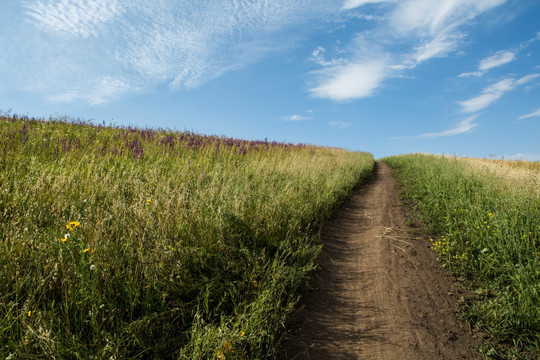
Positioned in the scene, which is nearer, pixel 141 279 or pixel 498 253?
pixel 141 279

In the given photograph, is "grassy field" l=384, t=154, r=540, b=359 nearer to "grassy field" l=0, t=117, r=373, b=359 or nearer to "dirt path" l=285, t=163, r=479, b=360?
"dirt path" l=285, t=163, r=479, b=360

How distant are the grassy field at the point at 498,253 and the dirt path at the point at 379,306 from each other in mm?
311

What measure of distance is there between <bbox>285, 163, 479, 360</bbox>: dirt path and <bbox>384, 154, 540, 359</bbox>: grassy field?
31 cm

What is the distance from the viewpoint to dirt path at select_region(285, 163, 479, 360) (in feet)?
10.6

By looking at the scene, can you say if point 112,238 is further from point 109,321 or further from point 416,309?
point 416,309

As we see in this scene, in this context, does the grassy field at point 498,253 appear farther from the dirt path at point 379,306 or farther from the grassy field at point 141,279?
the grassy field at point 141,279

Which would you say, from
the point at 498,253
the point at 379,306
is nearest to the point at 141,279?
the point at 379,306

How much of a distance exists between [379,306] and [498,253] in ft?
8.11

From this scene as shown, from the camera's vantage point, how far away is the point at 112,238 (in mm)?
3451

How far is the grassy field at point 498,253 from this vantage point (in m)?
3.54

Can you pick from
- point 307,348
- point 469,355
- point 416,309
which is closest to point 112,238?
point 307,348

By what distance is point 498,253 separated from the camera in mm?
4824

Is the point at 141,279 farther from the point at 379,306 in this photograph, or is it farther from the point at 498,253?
the point at 498,253

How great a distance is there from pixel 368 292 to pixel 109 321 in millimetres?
3308
